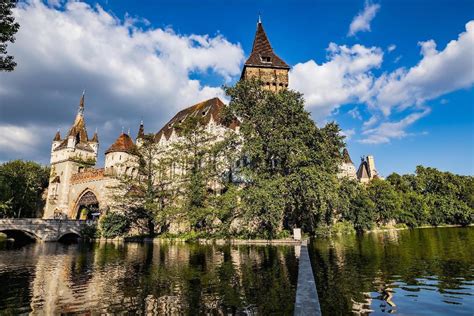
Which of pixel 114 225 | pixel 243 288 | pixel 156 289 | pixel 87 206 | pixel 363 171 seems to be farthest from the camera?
pixel 363 171

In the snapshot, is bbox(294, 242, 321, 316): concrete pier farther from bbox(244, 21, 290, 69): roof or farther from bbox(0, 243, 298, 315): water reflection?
bbox(244, 21, 290, 69): roof

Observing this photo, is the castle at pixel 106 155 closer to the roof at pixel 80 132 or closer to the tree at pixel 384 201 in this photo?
the roof at pixel 80 132

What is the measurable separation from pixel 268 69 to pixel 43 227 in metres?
38.7

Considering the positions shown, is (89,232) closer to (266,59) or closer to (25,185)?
(25,185)

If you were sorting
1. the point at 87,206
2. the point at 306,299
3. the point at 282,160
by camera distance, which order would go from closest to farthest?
the point at 306,299
the point at 282,160
the point at 87,206

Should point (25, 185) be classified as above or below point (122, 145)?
below

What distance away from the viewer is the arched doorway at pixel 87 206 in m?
48.9

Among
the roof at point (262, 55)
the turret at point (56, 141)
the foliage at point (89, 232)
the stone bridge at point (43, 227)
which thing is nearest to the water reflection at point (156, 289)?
the stone bridge at point (43, 227)

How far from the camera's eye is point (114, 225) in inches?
1533

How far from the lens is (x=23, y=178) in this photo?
62.2m

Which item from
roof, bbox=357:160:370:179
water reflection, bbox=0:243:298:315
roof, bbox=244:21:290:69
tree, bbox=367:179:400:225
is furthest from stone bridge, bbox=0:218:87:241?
roof, bbox=357:160:370:179

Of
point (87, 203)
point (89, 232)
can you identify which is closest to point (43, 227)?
point (89, 232)

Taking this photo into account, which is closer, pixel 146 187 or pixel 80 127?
pixel 146 187

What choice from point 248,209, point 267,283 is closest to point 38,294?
point 267,283
